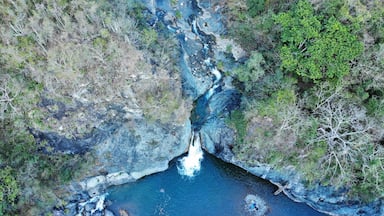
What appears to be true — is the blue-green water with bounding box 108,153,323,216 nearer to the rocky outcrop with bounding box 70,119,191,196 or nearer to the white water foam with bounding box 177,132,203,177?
the white water foam with bounding box 177,132,203,177

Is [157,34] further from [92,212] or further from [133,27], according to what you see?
[92,212]

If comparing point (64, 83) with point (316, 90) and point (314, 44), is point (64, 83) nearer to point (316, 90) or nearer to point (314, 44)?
point (314, 44)

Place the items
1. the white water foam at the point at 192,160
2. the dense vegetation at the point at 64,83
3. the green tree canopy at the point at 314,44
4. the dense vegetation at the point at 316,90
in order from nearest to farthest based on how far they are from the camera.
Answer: the green tree canopy at the point at 314,44
the dense vegetation at the point at 316,90
the dense vegetation at the point at 64,83
the white water foam at the point at 192,160

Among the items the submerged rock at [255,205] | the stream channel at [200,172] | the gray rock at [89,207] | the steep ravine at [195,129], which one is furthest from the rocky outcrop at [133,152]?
the submerged rock at [255,205]

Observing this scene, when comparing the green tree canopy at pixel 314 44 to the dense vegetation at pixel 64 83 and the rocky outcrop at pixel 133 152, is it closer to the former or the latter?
the dense vegetation at pixel 64 83

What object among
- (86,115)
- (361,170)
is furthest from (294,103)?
(86,115)

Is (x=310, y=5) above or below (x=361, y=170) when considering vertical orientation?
above
